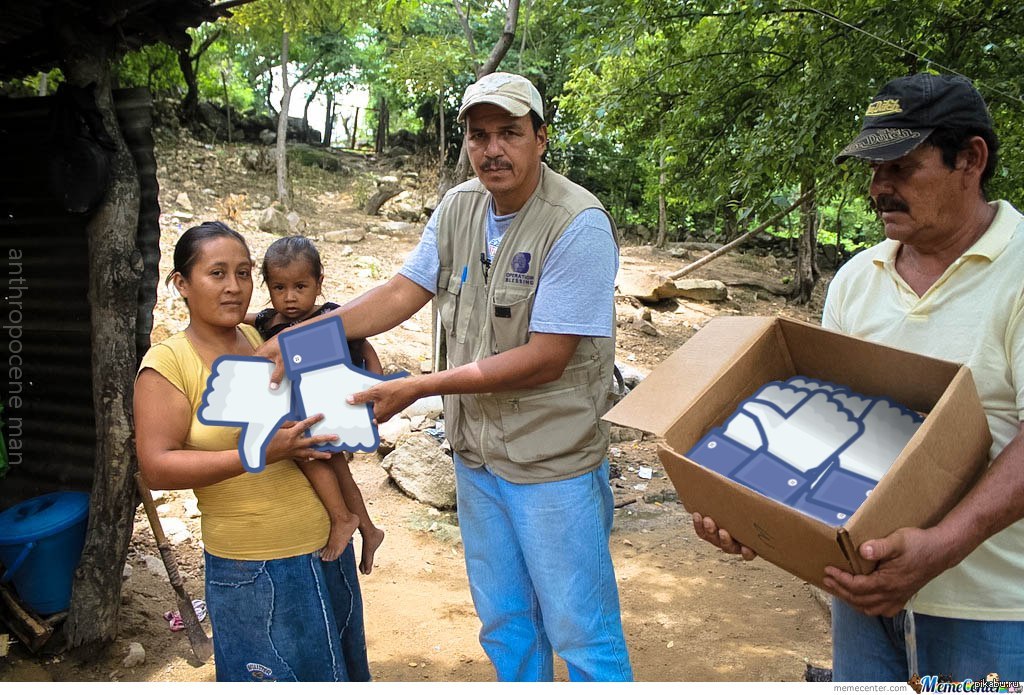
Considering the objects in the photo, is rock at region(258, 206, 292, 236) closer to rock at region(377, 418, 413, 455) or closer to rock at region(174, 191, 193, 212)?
rock at region(174, 191, 193, 212)

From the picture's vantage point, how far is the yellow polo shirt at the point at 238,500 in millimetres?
2023

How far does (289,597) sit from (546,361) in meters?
0.99

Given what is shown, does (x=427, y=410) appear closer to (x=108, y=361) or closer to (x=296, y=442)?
(x=108, y=361)

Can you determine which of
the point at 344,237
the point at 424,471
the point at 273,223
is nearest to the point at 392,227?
the point at 344,237

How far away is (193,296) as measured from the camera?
2125 mm

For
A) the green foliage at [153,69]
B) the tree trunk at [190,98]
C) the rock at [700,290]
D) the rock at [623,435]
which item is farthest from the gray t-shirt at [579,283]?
the tree trunk at [190,98]

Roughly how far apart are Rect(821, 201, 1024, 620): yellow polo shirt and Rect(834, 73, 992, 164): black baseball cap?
0.25 meters

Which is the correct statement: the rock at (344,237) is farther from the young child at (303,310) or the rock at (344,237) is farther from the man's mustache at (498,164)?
the man's mustache at (498,164)

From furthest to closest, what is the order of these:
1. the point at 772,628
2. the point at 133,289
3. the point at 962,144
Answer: the point at 772,628 → the point at 133,289 → the point at 962,144

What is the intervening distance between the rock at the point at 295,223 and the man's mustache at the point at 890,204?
13.1 m

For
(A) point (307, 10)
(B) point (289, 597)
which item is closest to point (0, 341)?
(B) point (289, 597)

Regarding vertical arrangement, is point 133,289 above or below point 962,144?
below

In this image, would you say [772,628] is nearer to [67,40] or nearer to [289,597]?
[289,597]

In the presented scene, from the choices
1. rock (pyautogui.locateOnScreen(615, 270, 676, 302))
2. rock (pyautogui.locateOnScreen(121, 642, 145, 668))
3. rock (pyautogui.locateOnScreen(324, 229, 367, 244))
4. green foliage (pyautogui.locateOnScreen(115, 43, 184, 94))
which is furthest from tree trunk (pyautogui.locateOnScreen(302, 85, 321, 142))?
rock (pyautogui.locateOnScreen(121, 642, 145, 668))
